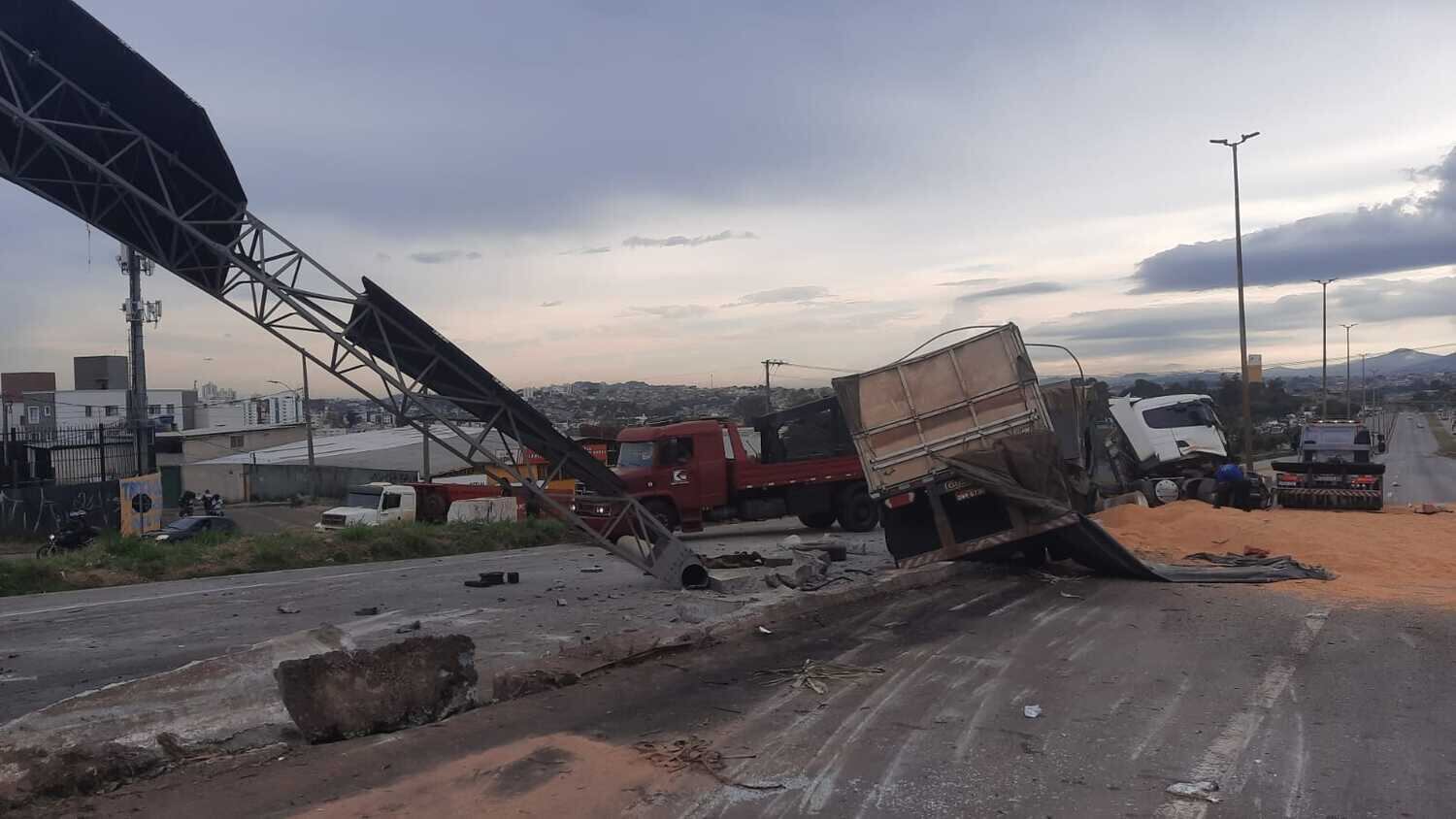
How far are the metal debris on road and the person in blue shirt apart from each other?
14.7 meters

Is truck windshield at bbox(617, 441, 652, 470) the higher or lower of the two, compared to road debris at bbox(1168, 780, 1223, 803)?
higher

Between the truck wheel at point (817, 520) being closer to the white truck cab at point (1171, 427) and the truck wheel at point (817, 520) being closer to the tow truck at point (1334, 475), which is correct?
the white truck cab at point (1171, 427)

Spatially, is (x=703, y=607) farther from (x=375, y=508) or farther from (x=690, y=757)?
(x=375, y=508)

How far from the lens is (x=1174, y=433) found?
24.4m

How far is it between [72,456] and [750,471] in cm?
2432

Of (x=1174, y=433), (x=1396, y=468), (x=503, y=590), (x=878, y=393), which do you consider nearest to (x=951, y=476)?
(x=878, y=393)

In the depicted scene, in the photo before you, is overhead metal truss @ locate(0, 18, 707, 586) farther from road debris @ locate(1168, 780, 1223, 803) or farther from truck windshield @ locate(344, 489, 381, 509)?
truck windshield @ locate(344, 489, 381, 509)

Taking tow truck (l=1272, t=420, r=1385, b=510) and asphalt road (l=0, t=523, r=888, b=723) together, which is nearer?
asphalt road (l=0, t=523, r=888, b=723)

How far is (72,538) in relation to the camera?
24297 millimetres

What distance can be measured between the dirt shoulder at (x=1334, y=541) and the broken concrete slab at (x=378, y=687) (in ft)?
30.2

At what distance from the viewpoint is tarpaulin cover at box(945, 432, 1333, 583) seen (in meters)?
11.9

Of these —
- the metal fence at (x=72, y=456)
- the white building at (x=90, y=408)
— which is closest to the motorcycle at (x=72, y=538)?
the metal fence at (x=72, y=456)

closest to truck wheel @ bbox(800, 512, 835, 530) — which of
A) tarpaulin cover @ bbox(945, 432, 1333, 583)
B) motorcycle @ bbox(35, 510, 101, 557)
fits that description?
tarpaulin cover @ bbox(945, 432, 1333, 583)

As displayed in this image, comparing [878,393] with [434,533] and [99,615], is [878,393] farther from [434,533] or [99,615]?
[434,533]
